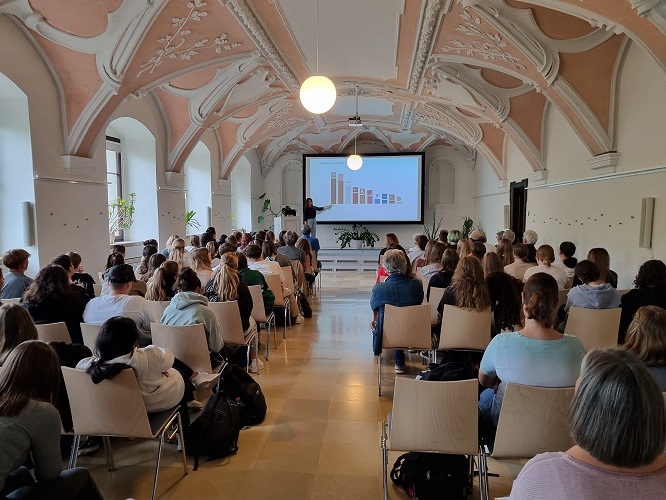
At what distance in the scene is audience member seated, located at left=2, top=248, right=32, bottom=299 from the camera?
396 cm

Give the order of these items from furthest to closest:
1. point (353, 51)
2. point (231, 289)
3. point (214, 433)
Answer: point (353, 51), point (231, 289), point (214, 433)

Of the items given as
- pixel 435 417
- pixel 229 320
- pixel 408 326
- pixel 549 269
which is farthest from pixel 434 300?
pixel 435 417

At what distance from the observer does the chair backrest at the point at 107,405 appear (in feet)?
7.70

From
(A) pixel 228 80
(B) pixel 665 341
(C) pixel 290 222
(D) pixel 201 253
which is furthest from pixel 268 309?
(C) pixel 290 222

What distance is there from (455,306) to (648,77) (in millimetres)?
4095

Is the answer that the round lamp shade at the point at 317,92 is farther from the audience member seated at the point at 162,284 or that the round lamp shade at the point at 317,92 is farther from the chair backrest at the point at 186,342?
the chair backrest at the point at 186,342

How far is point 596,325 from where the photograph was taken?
3684mm

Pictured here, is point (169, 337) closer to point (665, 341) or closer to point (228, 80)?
point (665, 341)

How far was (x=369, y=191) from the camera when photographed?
15602 mm

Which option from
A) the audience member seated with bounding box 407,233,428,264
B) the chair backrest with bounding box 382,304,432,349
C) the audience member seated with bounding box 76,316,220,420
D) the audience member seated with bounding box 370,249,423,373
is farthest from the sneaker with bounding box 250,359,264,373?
the audience member seated with bounding box 407,233,428,264

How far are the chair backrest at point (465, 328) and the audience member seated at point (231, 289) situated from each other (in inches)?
70.3

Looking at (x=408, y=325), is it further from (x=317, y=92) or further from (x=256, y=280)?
(x=317, y=92)

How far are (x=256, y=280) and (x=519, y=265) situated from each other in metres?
3.00

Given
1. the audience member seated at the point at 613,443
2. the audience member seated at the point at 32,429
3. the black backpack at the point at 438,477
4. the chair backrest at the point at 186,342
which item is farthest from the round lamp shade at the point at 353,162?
the audience member seated at the point at 613,443
